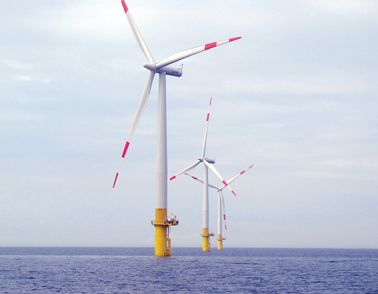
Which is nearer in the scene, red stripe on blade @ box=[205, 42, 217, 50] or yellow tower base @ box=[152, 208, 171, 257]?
red stripe on blade @ box=[205, 42, 217, 50]

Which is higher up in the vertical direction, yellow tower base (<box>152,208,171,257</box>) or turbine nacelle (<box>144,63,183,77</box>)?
turbine nacelle (<box>144,63,183,77</box>)

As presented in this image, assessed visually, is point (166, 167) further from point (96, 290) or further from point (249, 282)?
point (96, 290)

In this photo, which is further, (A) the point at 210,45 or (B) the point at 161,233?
(B) the point at 161,233

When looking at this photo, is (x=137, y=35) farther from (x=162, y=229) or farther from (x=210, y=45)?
(x=162, y=229)

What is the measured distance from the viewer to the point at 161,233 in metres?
112

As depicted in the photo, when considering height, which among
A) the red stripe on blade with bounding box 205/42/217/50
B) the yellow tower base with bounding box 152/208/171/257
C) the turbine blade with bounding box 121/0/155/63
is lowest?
the yellow tower base with bounding box 152/208/171/257

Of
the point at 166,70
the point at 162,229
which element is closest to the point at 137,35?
the point at 166,70

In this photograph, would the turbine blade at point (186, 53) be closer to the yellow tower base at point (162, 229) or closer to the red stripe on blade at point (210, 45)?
the red stripe on blade at point (210, 45)

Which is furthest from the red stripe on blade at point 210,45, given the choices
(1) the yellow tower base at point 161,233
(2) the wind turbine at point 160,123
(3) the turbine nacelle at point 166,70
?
(1) the yellow tower base at point 161,233

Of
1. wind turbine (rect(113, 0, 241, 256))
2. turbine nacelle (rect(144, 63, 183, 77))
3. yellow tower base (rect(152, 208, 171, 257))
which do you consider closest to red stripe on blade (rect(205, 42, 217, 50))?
wind turbine (rect(113, 0, 241, 256))

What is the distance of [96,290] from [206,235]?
115552 mm

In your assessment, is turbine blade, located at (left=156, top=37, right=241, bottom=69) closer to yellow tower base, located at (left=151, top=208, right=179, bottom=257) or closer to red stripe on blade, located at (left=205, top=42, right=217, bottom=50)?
red stripe on blade, located at (left=205, top=42, right=217, bottom=50)

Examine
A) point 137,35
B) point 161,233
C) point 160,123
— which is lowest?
point 161,233

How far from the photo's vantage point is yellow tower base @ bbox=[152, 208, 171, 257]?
109688 millimetres
